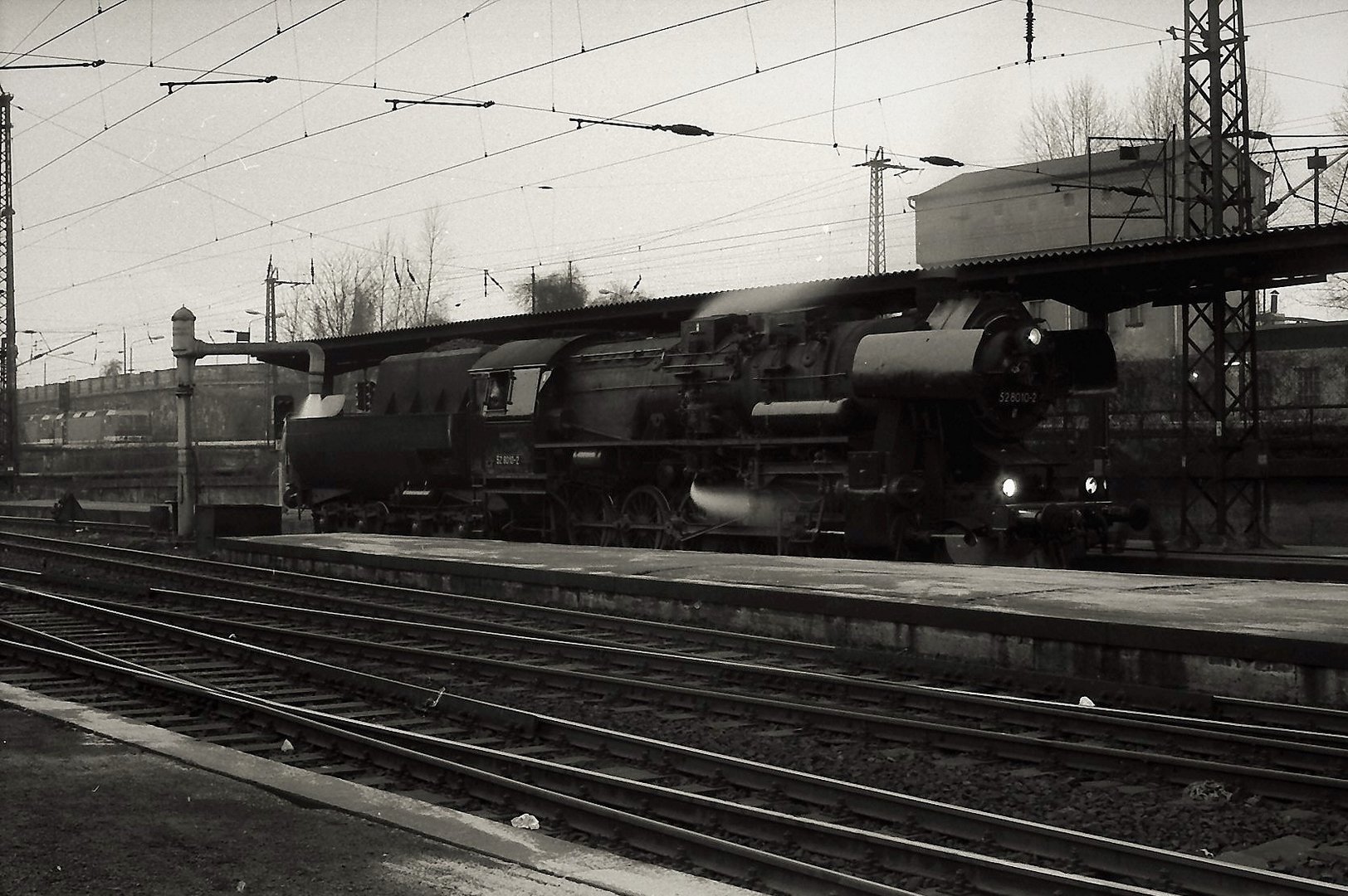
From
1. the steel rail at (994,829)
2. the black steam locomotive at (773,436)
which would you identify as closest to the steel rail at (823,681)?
the steel rail at (994,829)

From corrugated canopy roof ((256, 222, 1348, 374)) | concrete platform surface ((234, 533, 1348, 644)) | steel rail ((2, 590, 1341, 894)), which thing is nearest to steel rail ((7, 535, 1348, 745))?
concrete platform surface ((234, 533, 1348, 644))

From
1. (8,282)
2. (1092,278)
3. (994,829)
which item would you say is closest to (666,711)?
(994,829)

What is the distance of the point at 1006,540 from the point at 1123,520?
1647mm

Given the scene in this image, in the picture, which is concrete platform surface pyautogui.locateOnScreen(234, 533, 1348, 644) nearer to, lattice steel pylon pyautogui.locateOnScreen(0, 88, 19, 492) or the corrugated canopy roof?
the corrugated canopy roof

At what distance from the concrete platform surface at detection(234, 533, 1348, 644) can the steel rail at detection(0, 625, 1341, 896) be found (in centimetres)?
365

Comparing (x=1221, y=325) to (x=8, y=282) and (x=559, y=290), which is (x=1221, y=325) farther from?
(x=559, y=290)

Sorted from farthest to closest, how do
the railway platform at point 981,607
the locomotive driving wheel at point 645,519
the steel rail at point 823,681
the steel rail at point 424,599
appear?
1. the locomotive driving wheel at point 645,519
2. the steel rail at point 424,599
3. the railway platform at point 981,607
4. the steel rail at point 823,681

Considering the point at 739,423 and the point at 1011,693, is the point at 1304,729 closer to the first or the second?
the point at 1011,693

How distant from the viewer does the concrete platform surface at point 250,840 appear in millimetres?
4613

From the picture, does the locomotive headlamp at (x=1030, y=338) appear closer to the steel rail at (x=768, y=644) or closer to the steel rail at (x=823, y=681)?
the steel rail at (x=768, y=644)

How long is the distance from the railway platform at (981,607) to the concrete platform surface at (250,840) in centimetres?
472

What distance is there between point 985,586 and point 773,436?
470 cm

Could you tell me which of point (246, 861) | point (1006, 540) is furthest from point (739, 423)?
point (246, 861)

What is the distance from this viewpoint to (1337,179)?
39.5 meters
